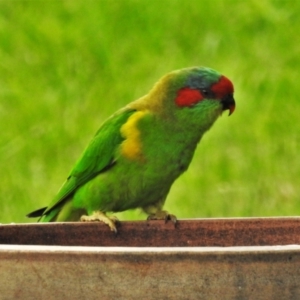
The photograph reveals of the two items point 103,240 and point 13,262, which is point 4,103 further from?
point 13,262

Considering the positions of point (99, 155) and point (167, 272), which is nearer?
point (167, 272)

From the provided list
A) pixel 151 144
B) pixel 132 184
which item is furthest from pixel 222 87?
pixel 132 184

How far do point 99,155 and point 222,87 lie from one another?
532mm

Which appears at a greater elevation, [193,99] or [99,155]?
[193,99]

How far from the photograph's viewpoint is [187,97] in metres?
3.36

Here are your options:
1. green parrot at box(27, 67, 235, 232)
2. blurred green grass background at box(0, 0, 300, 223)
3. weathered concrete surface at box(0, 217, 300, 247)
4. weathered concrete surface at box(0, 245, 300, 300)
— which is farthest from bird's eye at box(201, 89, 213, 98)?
weathered concrete surface at box(0, 245, 300, 300)

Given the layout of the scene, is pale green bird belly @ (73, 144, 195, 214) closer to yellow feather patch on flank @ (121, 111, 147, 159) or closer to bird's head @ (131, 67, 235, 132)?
yellow feather patch on flank @ (121, 111, 147, 159)

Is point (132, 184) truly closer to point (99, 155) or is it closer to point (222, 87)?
point (99, 155)

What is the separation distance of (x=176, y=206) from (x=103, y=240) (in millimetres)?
2510

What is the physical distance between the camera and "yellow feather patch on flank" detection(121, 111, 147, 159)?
3.26 metres

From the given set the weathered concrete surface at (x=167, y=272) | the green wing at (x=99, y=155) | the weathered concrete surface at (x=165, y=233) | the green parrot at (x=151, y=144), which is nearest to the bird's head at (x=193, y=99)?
the green parrot at (x=151, y=144)

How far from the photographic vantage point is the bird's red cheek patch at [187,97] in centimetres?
333

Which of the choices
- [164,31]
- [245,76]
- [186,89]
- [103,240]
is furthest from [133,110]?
[164,31]

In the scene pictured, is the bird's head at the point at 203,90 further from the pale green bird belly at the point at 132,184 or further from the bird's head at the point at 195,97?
the pale green bird belly at the point at 132,184
